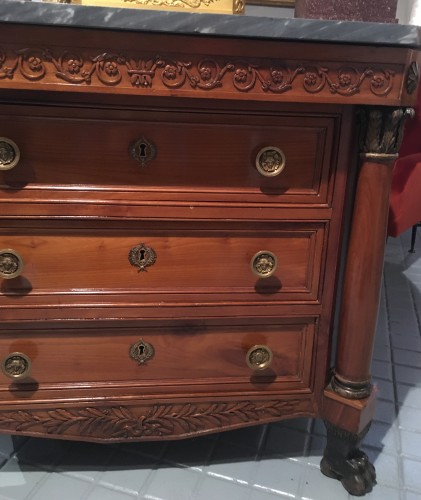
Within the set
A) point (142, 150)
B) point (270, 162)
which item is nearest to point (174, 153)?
point (142, 150)

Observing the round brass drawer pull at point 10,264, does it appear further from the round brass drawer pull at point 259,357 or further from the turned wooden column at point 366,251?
the turned wooden column at point 366,251

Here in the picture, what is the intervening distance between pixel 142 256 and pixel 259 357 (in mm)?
304

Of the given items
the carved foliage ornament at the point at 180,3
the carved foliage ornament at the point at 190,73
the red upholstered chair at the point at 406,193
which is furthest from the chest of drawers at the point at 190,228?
the red upholstered chair at the point at 406,193

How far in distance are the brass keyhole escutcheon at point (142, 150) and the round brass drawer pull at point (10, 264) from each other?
27 centimetres

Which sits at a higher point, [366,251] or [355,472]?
[366,251]

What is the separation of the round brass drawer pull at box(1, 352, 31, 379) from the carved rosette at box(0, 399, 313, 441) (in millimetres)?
84

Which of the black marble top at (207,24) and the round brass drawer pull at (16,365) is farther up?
the black marble top at (207,24)

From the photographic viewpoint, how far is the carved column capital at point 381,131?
0.81 meters

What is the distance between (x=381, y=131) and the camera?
0.83m

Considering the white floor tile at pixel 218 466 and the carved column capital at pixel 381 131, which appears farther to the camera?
the white floor tile at pixel 218 466

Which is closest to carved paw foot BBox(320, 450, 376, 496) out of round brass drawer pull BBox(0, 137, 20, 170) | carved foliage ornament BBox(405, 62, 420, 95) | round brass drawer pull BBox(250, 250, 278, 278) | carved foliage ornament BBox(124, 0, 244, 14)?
round brass drawer pull BBox(250, 250, 278, 278)

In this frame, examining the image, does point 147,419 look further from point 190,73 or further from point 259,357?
point 190,73

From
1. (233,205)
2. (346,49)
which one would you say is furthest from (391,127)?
(233,205)

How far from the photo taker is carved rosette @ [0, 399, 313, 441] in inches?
37.5
